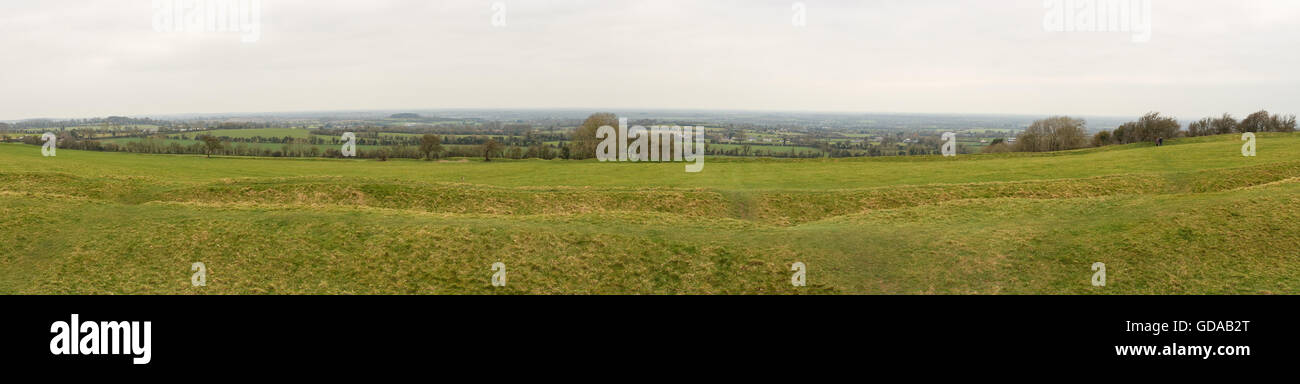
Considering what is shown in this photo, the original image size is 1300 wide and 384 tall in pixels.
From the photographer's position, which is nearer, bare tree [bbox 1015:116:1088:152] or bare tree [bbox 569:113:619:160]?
bare tree [bbox 569:113:619:160]

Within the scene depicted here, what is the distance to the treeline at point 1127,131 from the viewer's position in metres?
85.6

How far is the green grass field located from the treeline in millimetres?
62535

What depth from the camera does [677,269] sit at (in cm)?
1806

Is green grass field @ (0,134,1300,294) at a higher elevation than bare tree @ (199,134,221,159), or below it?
below

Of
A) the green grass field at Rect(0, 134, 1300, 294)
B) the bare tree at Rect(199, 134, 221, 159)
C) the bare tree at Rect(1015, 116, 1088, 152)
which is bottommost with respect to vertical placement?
the green grass field at Rect(0, 134, 1300, 294)

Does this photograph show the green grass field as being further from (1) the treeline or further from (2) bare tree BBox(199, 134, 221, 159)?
(1) the treeline

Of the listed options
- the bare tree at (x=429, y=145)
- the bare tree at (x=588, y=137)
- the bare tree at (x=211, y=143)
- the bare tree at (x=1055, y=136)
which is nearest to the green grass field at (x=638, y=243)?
the bare tree at (x=211, y=143)

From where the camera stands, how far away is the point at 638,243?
786 inches

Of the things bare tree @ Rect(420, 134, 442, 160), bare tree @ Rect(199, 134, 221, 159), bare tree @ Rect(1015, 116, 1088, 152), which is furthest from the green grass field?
bare tree @ Rect(1015, 116, 1088, 152)

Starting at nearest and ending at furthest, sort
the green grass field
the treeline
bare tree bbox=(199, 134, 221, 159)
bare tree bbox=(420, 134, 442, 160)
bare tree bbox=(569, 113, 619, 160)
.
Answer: the green grass field
bare tree bbox=(199, 134, 221, 159)
bare tree bbox=(420, 134, 442, 160)
bare tree bbox=(569, 113, 619, 160)
the treeline

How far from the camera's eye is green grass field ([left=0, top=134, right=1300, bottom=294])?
1669 cm

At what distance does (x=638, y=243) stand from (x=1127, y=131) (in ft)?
327

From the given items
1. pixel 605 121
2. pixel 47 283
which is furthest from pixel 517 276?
pixel 605 121
